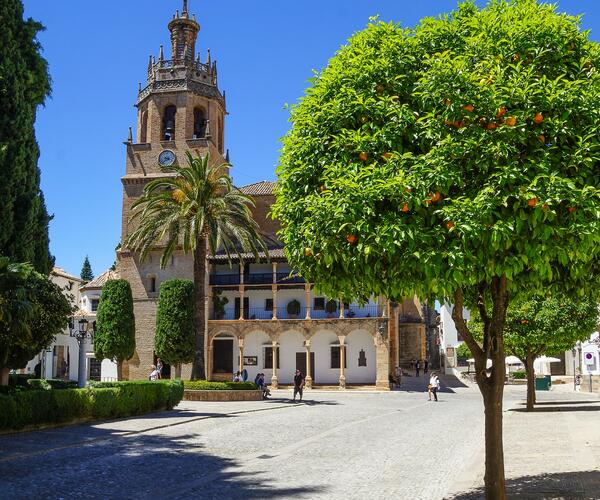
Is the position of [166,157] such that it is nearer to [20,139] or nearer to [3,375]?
[3,375]

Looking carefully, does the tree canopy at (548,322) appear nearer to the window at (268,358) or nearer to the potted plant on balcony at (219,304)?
the window at (268,358)

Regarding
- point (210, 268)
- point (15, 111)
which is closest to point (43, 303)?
point (15, 111)

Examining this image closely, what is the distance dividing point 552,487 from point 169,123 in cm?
4140

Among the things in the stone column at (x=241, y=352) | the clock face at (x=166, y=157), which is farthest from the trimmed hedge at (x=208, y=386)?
the clock face at (x=166, y=157)

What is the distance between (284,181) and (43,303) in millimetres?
12650

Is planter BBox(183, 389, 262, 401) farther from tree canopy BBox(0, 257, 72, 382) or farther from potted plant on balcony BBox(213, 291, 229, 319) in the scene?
potted plant on balcony BBox(213, 291, 229, 319)

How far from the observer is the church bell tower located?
45500 mm

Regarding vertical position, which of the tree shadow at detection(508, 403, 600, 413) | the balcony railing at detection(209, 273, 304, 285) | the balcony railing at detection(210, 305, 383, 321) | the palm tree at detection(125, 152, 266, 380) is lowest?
the tree shadow at detection(508, 403, 600, 413)

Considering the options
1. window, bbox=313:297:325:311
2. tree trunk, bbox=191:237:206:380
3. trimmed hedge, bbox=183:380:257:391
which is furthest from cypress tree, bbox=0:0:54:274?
window, bbox=313:297:325:311

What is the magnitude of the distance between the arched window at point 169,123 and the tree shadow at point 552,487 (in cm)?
4007

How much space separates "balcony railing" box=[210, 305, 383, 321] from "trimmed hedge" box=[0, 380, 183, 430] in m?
21.2

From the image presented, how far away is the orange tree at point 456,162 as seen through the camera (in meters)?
6.77

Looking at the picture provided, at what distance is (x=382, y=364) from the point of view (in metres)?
43.9

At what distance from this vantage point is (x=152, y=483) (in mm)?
11156
